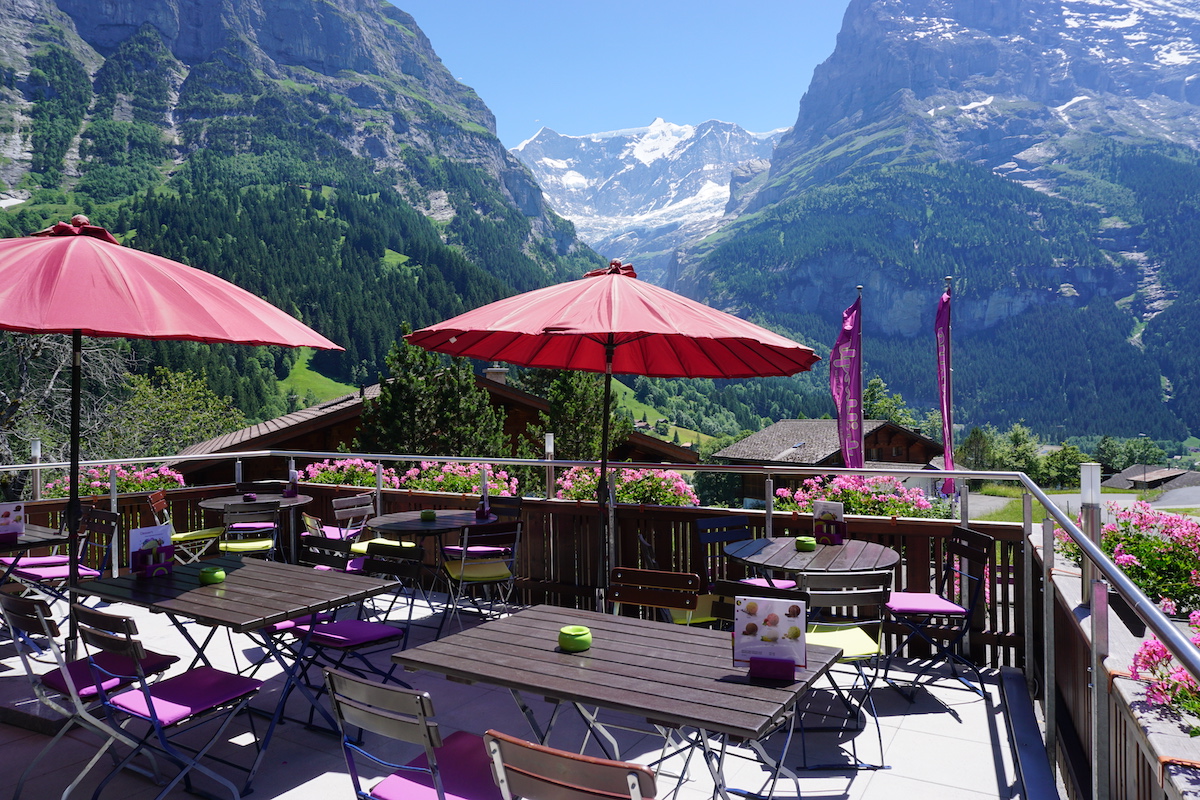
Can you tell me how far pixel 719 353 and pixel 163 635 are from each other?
4.49m

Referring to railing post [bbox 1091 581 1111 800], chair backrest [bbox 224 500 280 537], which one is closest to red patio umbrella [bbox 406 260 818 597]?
Answer: railing post [bbox 1091 581 1111 800]

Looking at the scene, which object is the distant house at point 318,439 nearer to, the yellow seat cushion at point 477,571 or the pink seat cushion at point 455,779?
the yellow seat cushion at point 477,571

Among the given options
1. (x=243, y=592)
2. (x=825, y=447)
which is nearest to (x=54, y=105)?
(x=825, y=447)

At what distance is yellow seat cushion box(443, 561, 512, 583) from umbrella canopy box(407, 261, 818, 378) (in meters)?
1.55

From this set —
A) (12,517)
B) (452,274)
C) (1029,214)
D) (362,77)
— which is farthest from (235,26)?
(12,517)

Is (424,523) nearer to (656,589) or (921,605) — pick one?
(656,589)

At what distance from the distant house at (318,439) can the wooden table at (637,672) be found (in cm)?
1776

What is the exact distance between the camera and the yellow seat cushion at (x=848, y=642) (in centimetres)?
388

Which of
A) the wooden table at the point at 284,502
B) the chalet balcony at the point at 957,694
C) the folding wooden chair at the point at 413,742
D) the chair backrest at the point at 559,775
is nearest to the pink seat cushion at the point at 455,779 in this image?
the folding wooden chair at the point at 413,742

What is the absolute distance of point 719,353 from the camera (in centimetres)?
524

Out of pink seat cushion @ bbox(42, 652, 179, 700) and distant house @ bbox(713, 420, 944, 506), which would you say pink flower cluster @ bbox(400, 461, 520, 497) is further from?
distant house @ bbox(713, 420, 944, 506)

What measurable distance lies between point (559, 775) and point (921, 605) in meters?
3.27

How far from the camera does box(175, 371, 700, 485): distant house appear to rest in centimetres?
2239

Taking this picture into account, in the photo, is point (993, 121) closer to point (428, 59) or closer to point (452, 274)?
point (428, 59)
